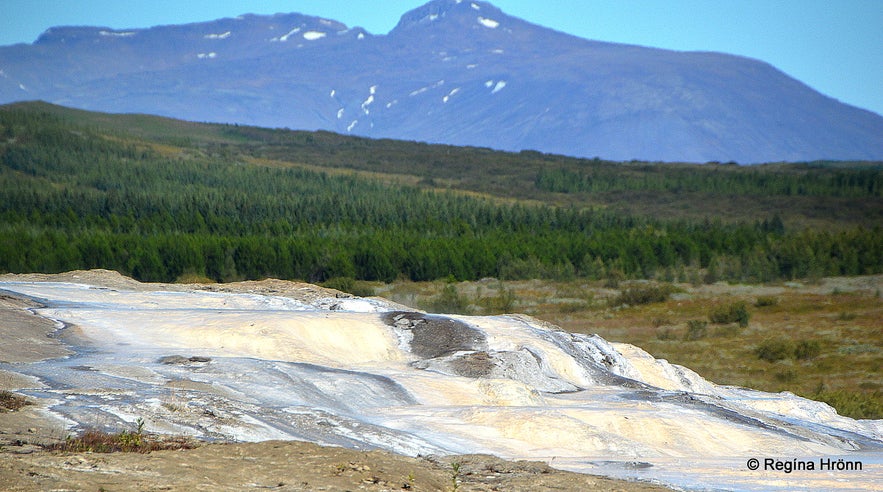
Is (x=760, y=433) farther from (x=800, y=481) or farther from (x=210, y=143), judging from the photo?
(x=210, y=143)

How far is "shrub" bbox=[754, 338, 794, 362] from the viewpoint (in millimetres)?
47531

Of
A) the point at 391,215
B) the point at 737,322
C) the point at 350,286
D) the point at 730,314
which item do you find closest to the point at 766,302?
the point at 730,314

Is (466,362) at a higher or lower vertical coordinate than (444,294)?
higher

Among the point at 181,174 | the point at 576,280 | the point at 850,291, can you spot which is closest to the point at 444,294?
the point at 576,280

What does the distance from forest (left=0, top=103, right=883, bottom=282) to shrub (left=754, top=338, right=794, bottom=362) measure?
28005mm

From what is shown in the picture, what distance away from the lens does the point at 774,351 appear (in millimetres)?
47812

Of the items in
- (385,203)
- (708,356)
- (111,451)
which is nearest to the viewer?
(111,451)

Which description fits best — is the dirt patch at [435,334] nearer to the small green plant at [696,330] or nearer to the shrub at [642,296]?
the small green plant at [696,330]

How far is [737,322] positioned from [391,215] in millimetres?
57736

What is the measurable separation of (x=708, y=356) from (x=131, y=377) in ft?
110

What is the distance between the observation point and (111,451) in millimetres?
13891

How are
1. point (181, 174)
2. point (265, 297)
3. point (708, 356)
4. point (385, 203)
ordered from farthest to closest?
point (181, 174) < point (385, 203) < point (708, 356) < point (265, 297)

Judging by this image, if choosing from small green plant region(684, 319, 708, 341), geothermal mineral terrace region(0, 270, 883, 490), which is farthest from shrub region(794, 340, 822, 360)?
geothermal mineral terrace region(0, 270, 883, 490)

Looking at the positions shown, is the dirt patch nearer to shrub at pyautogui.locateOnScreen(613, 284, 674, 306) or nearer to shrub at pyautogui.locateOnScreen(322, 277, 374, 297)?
shrub at pyautogui.locateOnScreen(322, 277, 374, 297)
